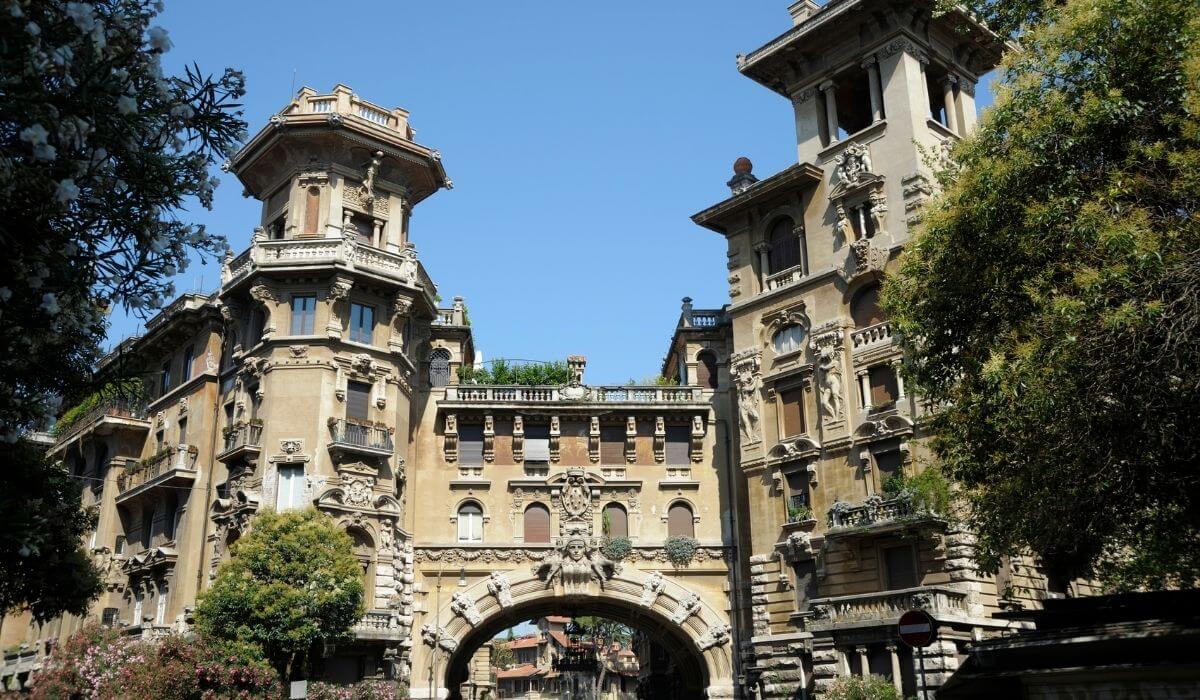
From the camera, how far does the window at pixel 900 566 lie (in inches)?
1226

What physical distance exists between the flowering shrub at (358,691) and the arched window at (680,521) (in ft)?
38.6

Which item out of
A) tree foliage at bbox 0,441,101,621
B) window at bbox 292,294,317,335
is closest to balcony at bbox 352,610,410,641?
tree foliage at bbox 0,441,101,621

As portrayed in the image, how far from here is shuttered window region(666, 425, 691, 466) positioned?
4091 centimetres

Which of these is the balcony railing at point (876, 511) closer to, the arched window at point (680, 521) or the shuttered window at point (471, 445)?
the arched window at point (680, 521)

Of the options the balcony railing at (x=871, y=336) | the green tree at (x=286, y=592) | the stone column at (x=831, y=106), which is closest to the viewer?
the green tree at (x=286, y=592)

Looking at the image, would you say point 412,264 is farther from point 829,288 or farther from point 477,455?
point 829,288

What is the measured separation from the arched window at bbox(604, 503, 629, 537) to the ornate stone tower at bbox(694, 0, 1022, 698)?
14.7ft

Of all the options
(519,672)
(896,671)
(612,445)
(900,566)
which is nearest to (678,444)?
(612,445)

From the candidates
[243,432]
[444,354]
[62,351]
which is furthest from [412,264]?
[62,351]

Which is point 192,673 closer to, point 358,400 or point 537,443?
point 358,400

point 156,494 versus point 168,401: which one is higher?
point 168,401

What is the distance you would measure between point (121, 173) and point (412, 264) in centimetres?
2684

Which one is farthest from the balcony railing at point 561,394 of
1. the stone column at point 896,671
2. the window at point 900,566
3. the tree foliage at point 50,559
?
the tree foliage at point 50,559

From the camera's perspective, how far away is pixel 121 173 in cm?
1155
